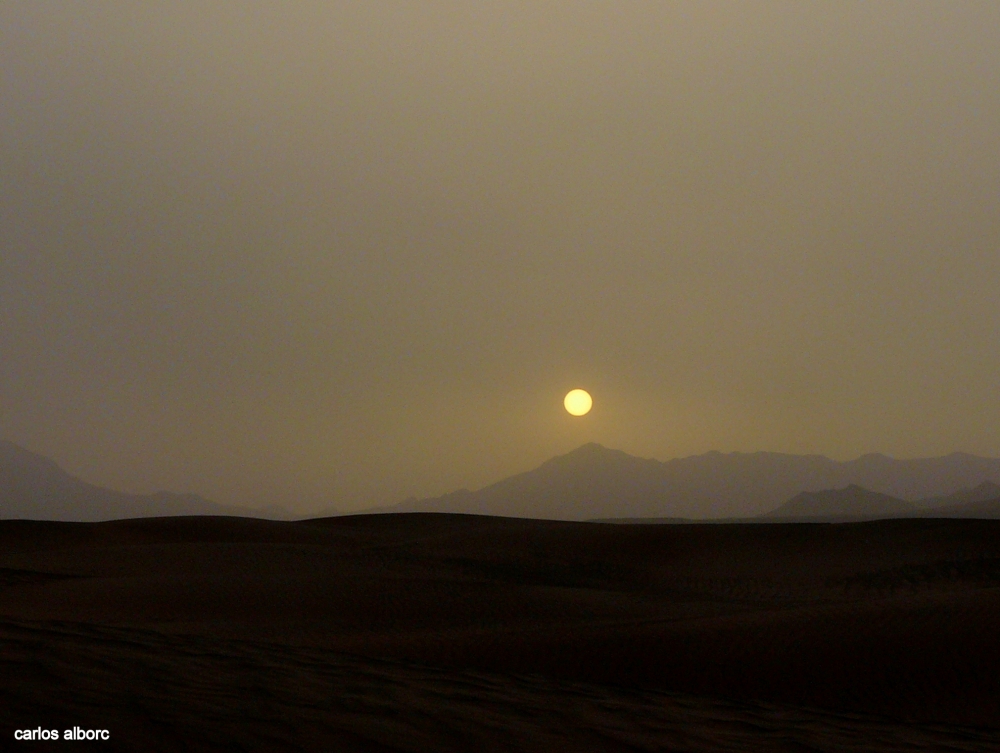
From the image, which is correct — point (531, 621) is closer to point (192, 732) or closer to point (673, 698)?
point (673, 698)

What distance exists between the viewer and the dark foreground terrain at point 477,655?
4590 millimetres

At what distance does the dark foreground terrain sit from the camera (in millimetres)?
4590

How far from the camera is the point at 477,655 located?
27.3 ft

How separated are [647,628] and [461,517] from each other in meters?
24.2

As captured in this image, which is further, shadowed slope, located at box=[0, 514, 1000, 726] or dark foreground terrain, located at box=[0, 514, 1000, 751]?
shadowed slope, located at box=[0, 514, 1000, 726]

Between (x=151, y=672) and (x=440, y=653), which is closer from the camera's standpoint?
(x=151, y=672)

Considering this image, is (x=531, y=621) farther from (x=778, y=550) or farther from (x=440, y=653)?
(x=778, y=550)

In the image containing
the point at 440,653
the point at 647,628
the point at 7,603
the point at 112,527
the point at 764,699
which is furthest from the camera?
the point at 112,527

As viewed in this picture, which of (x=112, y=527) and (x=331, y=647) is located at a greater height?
(x=112, y=527)

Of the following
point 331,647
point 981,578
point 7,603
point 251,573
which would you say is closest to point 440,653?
point 331,647

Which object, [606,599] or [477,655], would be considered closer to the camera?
[477,655]

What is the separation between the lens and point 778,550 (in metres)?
21.9

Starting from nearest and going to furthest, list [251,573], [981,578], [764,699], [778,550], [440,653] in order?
[764,699], [440,653], [251,573], [981,578], [778,550]

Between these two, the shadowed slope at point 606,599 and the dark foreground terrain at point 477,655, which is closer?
the dark foreground terrain at point 477,655
